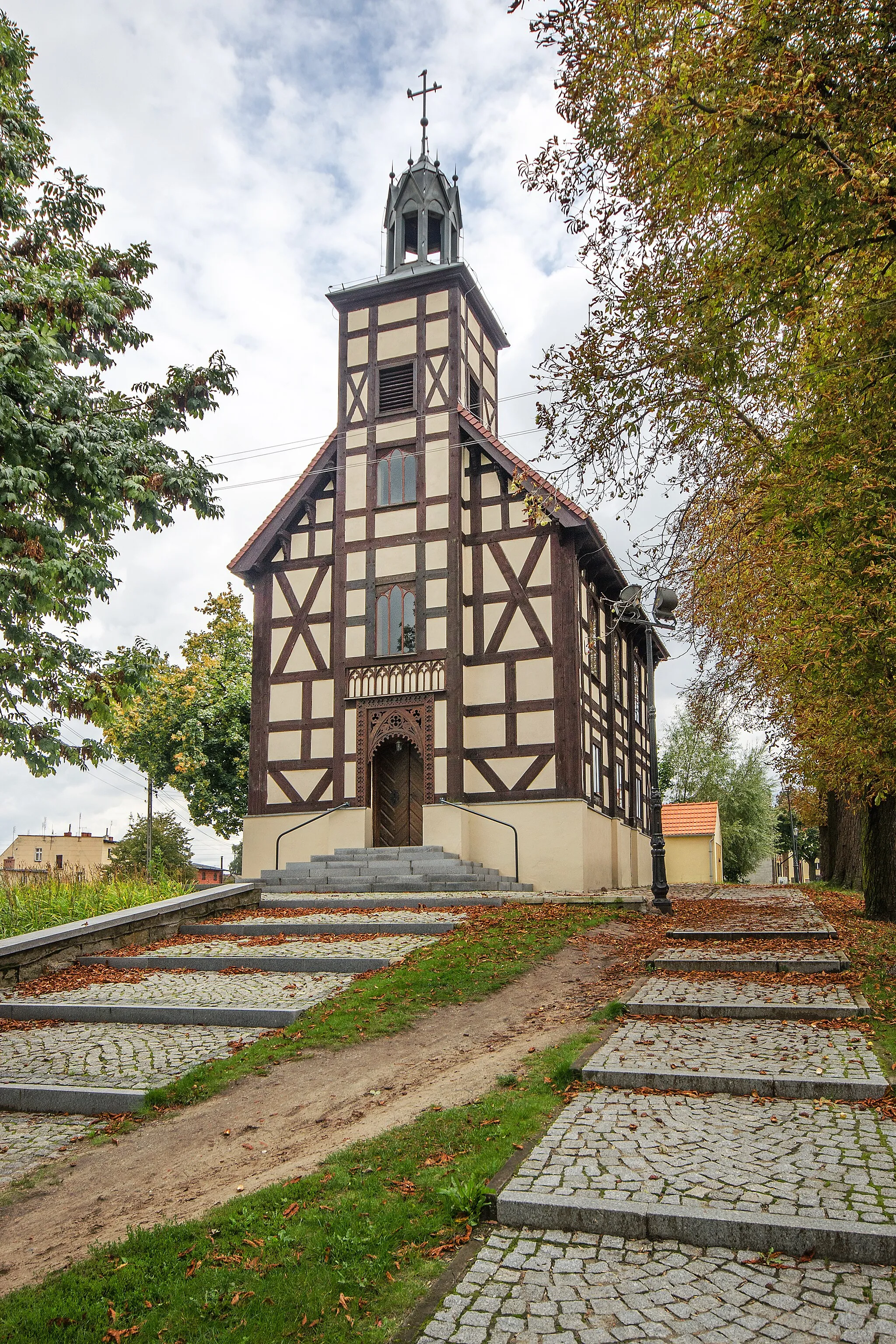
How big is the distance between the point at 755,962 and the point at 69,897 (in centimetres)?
1011

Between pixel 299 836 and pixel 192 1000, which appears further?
pixel 299 836

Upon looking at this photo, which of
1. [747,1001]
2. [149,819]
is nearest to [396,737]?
[747,1001]

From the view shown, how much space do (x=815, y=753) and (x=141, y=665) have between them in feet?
35.7

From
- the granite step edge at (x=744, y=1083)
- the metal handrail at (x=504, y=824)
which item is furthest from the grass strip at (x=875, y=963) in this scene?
the metal handrail at (x=504, y=824)

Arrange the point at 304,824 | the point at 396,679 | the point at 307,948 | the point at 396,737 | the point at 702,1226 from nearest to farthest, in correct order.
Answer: the point at 702,1226
the point at 307,948
the point at 396,737
the point at 396,679
the point at 304,824

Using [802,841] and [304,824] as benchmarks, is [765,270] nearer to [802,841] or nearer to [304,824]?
[304,824]

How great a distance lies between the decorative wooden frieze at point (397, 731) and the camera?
23781 mm

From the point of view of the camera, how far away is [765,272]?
752cm

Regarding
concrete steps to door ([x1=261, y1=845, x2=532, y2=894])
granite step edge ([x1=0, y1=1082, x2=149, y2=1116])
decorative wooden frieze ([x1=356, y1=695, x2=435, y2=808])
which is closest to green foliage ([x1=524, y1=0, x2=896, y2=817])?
granite step edge ([x1=0, y1=1082, x2=149, y2=1116])

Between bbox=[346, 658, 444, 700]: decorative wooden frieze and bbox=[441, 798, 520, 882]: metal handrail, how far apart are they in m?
2.74

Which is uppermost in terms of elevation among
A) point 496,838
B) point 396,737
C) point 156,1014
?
point 396,737

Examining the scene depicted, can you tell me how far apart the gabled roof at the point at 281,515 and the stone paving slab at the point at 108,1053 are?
1765cm

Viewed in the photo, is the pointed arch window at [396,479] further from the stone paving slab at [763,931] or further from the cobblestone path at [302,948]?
the stone paving slab at [763,931]

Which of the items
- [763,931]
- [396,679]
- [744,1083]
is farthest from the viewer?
[396,679]
